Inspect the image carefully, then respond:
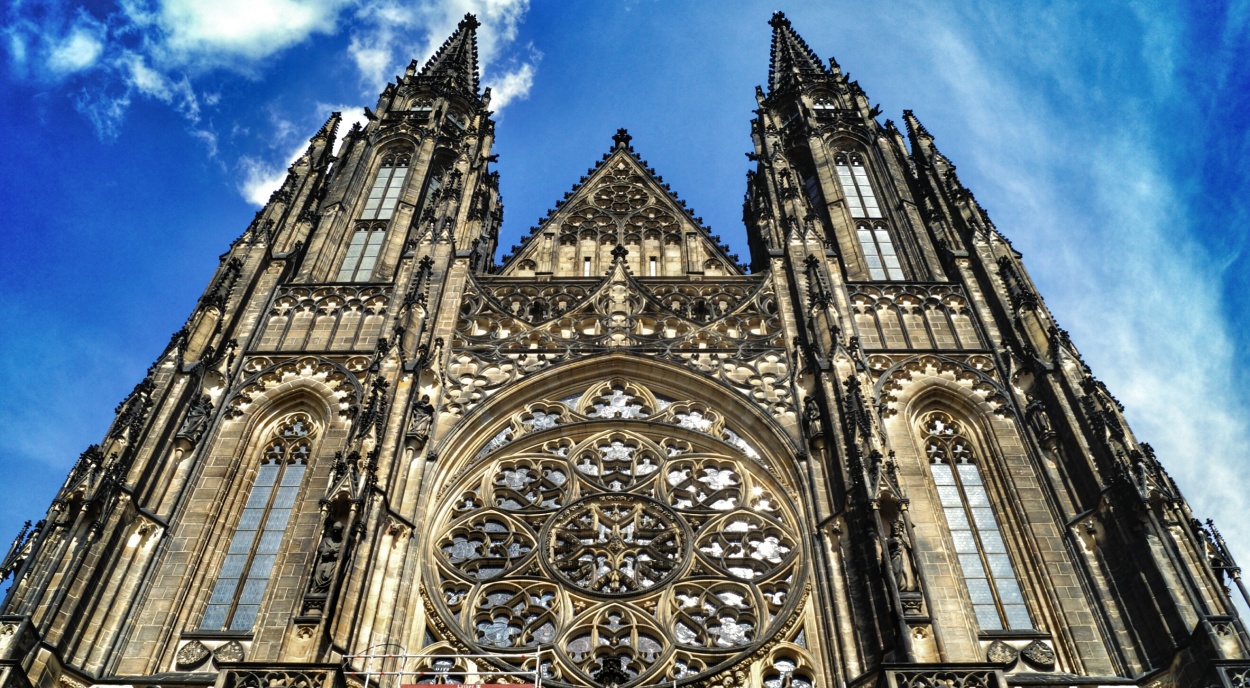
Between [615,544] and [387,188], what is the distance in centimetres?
1346

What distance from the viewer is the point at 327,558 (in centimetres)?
1434

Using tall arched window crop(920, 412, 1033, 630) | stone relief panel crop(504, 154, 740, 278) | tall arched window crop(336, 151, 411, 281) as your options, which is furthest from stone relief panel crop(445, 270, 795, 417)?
tall arched window crop(336, 151, 411, 281)

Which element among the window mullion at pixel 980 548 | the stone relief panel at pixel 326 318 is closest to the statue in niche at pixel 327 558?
the stone relief panel at pixel 326 318

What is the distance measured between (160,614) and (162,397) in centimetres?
387

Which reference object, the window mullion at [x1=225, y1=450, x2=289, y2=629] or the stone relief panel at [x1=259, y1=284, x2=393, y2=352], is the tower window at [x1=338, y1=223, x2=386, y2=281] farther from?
the window mullion at [x1=225, y1=450, x2=289, y2=629]

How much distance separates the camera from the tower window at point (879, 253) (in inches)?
907

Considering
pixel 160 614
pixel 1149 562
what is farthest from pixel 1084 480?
pixel 160 614

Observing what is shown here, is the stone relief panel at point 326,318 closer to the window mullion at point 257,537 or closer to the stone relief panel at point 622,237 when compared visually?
the window mullion at point 257,537

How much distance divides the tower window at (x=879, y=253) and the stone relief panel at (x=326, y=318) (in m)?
9.85

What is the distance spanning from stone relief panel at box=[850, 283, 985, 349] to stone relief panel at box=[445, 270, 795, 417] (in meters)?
1.73

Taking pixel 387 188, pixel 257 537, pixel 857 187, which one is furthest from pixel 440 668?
pixel 857 187

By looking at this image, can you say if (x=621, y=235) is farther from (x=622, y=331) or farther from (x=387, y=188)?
(x=387, y=188)

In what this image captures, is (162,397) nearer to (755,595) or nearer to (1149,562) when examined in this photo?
(755,595)

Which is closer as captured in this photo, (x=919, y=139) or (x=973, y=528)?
(x=973, y=528)
